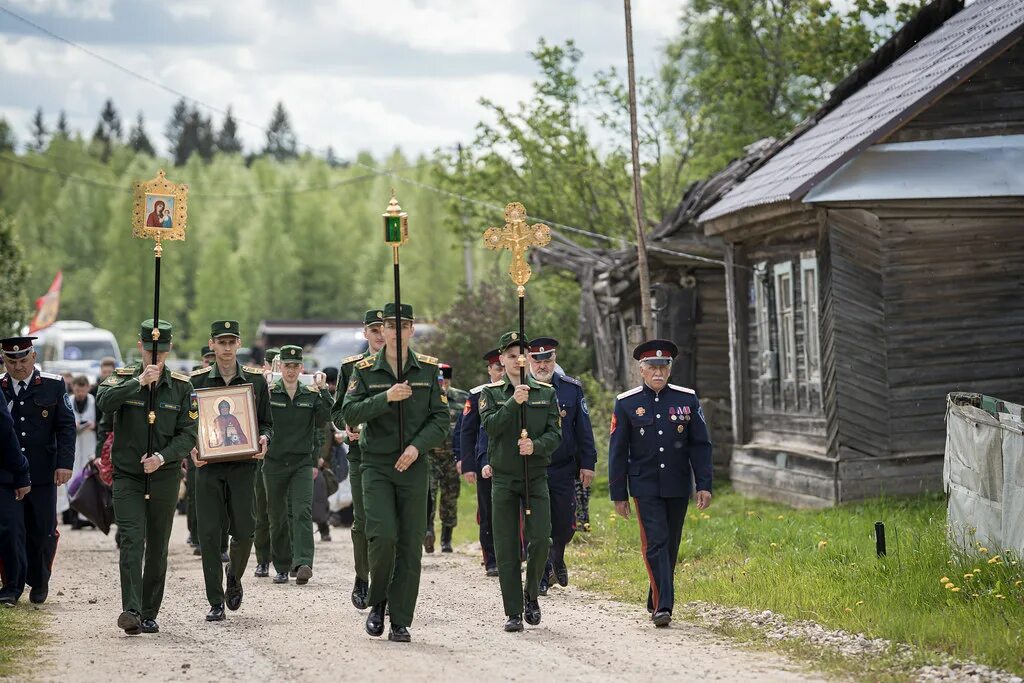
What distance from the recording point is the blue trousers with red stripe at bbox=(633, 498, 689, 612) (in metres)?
9.95

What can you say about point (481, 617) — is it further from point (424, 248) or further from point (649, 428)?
point (424, 248)

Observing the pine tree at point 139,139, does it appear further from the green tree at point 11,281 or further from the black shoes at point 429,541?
the black shoes at point 429,541

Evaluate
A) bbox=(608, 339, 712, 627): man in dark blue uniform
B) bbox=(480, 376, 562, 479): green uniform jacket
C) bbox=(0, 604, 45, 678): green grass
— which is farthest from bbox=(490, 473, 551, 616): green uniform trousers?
bbox=(0, 604, 45, 678): green grass

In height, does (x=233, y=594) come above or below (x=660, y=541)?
below

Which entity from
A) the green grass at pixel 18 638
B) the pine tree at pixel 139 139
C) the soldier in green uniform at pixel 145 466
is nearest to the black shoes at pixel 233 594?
the soldier in green uniform at pixel 145 466

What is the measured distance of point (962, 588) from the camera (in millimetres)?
9594

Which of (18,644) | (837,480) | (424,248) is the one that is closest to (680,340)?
(837,480)

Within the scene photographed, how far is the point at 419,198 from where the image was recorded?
244ft

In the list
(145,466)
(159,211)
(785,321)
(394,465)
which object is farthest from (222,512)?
(785,321)

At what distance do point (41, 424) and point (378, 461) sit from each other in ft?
12.0

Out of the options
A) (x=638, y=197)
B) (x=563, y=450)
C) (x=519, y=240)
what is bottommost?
(x=563, y=450)

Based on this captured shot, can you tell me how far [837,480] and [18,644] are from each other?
32.0 ft

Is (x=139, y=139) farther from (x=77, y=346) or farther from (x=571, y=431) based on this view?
(x=571, y=431)

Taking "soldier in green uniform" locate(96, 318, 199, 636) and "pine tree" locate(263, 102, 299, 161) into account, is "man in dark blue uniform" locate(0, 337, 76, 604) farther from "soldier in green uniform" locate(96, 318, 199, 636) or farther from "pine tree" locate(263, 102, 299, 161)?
"pine tree" locate(263, 102, 299, 161)
